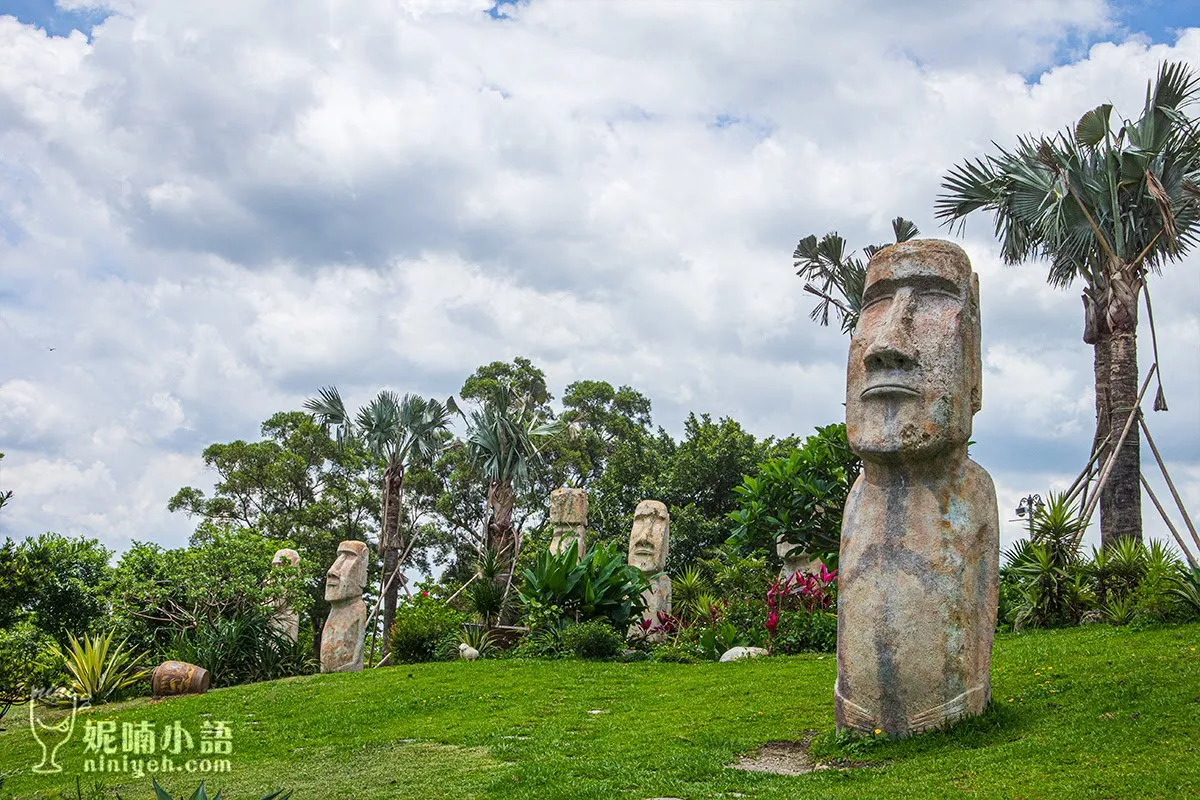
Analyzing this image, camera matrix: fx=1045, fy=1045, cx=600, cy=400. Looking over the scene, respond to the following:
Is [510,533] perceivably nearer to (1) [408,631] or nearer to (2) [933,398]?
(1) [408,631]

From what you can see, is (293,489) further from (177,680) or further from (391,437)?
(177,680)

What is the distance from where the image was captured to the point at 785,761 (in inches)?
311

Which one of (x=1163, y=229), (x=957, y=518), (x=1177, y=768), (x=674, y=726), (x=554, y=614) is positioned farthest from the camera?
(x=1163, y=229)

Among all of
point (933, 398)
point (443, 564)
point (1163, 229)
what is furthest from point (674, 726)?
point (443, 564)

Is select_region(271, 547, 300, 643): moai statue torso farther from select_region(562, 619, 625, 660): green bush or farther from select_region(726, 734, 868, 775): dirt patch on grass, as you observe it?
select_region(726, 734, 868, 775): dirt patch on grass

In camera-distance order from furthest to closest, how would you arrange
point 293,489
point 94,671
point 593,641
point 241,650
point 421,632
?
1. point 293,489
2. point 421,632
3. point 241,650
4. point 94,671
5. point 593,641

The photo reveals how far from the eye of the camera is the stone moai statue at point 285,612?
62.2 feet

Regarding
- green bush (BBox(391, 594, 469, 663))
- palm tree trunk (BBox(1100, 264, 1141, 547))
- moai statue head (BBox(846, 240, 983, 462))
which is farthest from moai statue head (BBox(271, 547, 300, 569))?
palm tree trunk (BBox(1100, 264, 1141, 547))

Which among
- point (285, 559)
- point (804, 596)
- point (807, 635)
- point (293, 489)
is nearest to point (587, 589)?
point (804, 596)

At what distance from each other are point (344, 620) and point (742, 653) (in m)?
6.92

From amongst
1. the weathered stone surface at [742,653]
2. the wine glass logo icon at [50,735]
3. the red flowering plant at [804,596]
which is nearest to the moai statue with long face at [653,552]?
the red flowering plant at [804,596]

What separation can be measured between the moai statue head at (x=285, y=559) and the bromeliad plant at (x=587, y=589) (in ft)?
16.4

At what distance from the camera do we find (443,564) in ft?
116

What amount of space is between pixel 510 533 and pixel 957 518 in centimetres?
1677
